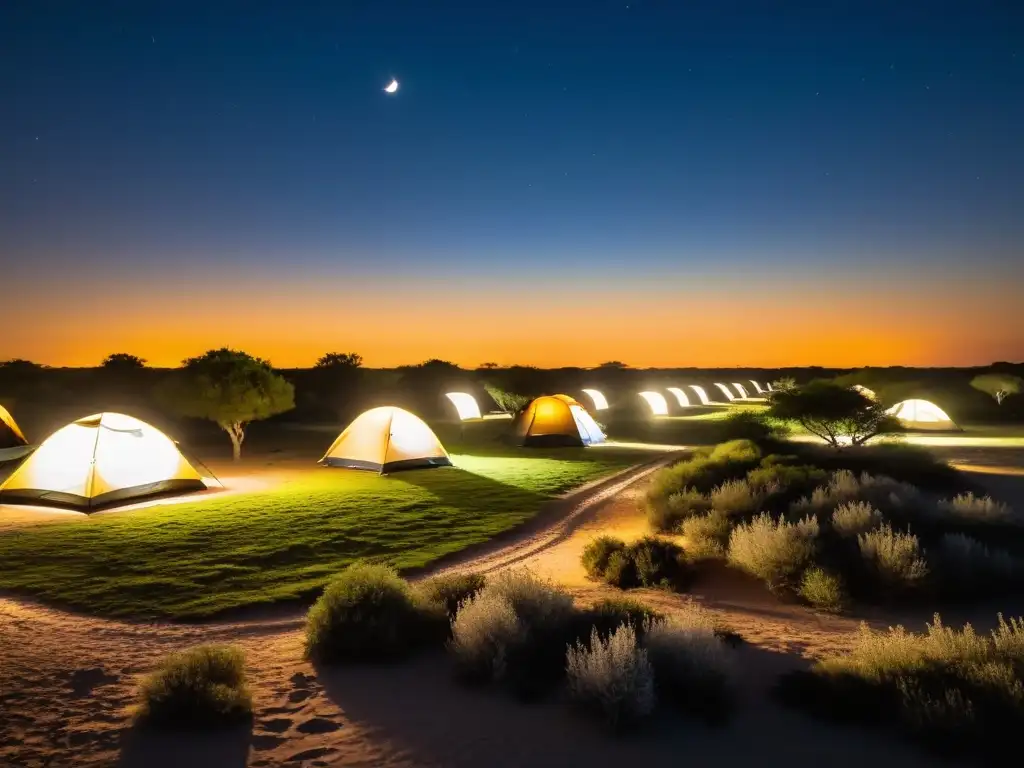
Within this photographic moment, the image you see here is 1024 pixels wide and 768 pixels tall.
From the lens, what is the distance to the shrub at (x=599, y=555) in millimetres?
9555

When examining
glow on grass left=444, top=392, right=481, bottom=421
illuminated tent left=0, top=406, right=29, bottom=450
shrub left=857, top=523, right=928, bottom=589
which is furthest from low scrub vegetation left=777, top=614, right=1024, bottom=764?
glow on grass left=444, top=392, right=481, bottom=421

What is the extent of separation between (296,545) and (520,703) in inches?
280

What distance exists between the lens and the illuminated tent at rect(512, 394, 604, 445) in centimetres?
2767

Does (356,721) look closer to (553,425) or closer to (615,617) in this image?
(615,617)

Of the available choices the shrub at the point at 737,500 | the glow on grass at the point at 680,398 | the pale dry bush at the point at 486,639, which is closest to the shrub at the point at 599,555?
the shrub at the point at 737,500

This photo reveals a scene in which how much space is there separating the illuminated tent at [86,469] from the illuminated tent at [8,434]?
9.12 meters

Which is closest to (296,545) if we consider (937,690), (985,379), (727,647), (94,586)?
(94,586)

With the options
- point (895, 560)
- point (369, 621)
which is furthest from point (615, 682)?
point (895, 560)

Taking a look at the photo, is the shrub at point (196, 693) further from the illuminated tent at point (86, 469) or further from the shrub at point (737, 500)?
the illuminated tent at point (86, 469)

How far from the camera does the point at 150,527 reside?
499 inches

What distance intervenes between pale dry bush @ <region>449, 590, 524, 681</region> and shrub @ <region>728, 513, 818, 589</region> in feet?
14.8

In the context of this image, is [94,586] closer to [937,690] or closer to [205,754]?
[205,754]

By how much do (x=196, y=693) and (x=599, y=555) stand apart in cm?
608

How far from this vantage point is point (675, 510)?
496 inches
